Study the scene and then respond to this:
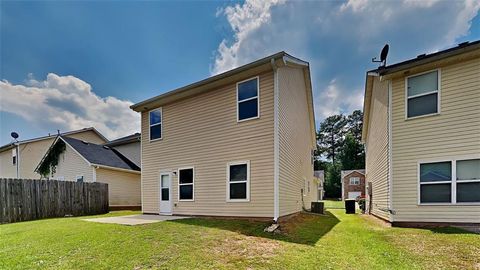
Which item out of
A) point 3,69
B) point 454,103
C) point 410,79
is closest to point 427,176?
point 454,103

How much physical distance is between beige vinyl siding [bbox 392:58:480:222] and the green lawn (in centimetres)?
91

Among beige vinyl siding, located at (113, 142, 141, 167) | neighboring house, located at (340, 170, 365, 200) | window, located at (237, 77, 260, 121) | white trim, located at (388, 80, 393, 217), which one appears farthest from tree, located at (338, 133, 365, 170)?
window, located at (237, 77, 260, 121)

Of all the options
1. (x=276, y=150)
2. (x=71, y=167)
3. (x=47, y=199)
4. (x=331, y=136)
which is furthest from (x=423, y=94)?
(x=331, y=136)

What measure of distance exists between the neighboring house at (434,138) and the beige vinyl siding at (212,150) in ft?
14.5

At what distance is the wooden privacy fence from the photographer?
11.7 meters

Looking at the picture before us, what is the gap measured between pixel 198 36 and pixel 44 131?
898 inches

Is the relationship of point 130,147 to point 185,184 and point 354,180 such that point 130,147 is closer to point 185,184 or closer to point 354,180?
point 185,184

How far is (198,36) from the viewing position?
1365 cm

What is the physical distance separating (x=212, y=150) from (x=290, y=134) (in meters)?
3.46

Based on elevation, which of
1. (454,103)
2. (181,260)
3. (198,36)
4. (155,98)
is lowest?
(181,260)

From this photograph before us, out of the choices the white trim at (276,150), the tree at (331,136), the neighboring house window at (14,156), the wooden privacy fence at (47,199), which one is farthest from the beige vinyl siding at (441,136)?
the tree at (331,136)

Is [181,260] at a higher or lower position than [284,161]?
lower

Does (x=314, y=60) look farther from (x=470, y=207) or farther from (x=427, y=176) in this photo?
(x=470, y=207)

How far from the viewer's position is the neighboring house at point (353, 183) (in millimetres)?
41719
